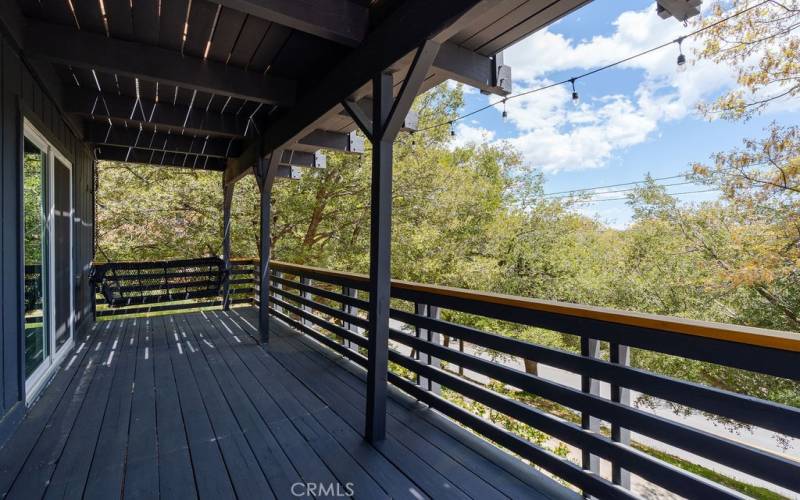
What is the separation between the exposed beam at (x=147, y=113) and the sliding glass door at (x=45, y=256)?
0.48 metres

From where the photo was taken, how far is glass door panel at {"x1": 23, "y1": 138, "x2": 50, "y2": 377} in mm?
2623

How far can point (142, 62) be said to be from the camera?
2.58 metres

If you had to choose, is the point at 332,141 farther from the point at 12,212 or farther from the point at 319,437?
the point at 319,437

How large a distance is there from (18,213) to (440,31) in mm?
2550

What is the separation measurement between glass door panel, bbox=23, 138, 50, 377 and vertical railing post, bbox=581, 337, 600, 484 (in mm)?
3282

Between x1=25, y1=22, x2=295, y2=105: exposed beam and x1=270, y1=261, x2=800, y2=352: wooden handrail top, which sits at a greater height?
x1=25, y1=22, x2=295, y2=105: exposed beam

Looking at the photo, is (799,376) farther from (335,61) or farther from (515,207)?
(515,207)

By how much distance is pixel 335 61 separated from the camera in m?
2.67

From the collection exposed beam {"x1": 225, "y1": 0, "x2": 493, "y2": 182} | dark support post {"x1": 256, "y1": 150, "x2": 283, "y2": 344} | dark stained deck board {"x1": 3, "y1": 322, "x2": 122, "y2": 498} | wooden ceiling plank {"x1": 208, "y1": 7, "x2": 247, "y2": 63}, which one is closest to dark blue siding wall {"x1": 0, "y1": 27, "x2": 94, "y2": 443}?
dark stained deck board {"x1": 3, "y1": 322, "x2": 122, "y2": 498}

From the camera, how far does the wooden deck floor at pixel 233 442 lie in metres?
1.79

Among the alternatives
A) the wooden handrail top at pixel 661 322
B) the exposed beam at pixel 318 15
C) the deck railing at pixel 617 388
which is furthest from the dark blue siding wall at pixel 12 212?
the wooden handrail top at pixel 661 322

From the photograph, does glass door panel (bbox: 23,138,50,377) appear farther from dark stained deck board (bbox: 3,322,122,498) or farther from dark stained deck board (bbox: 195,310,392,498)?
dark stained deck board (bbox: 195,310,392,498)

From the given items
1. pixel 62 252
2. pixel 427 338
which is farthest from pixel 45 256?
pixel 427 338

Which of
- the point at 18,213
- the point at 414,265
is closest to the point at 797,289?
the point at 414,265
